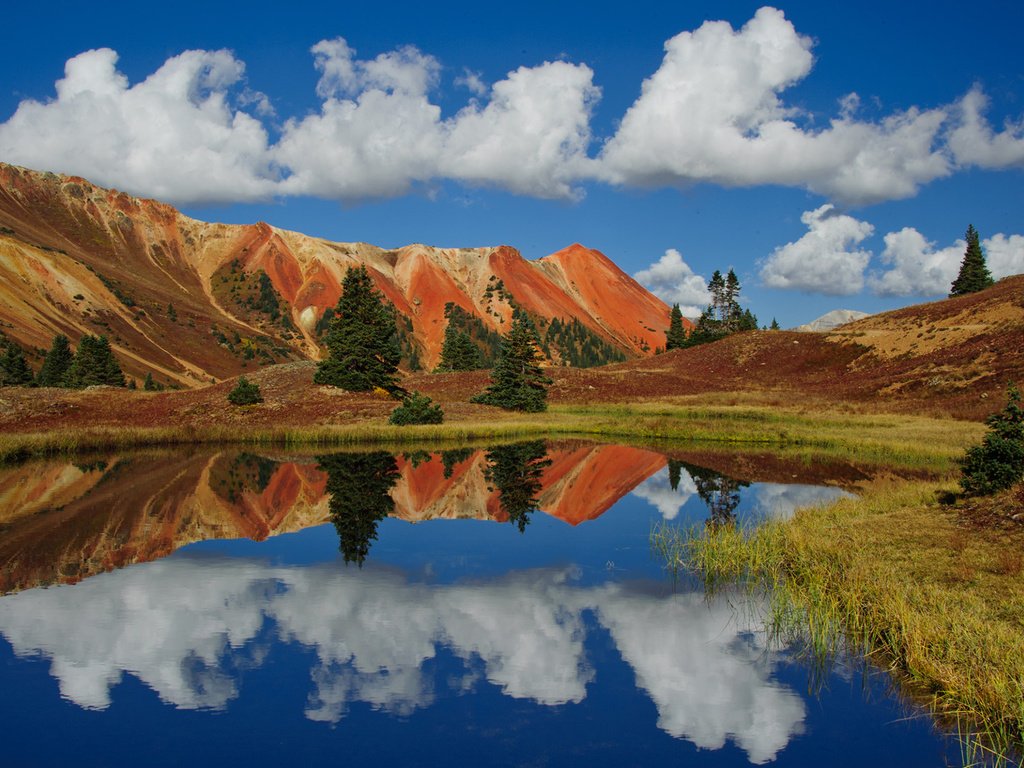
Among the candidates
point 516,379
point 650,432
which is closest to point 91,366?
point 516,379

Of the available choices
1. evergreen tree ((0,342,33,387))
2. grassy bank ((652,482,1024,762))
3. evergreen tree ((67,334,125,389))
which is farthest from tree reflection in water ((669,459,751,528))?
evergreen tree ((0,342,33,387))

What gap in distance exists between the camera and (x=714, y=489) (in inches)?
1099

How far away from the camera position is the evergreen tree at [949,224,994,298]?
304 feet

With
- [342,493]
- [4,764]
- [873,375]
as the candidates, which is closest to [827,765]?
[4,764]

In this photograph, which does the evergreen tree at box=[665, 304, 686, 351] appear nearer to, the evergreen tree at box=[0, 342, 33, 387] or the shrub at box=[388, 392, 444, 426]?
the shrub at box=[388, 392, 444, 426]

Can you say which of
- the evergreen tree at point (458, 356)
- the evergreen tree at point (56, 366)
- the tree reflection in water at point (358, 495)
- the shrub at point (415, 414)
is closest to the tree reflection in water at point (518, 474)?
the tree reflection in water at point (358, 495)

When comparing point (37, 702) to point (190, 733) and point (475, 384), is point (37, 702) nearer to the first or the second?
point (190, 733)

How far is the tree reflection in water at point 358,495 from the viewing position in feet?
67.5

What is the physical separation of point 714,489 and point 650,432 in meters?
19.7

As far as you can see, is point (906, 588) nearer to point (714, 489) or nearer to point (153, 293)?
point (714, 489)

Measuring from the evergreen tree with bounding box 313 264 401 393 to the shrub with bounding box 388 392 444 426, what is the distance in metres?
9.78

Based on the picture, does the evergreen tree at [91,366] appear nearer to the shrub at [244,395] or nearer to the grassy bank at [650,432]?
the shrub at [244,395]

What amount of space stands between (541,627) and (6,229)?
16009 centimetres

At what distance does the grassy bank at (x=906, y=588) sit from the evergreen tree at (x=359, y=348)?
39170mm
